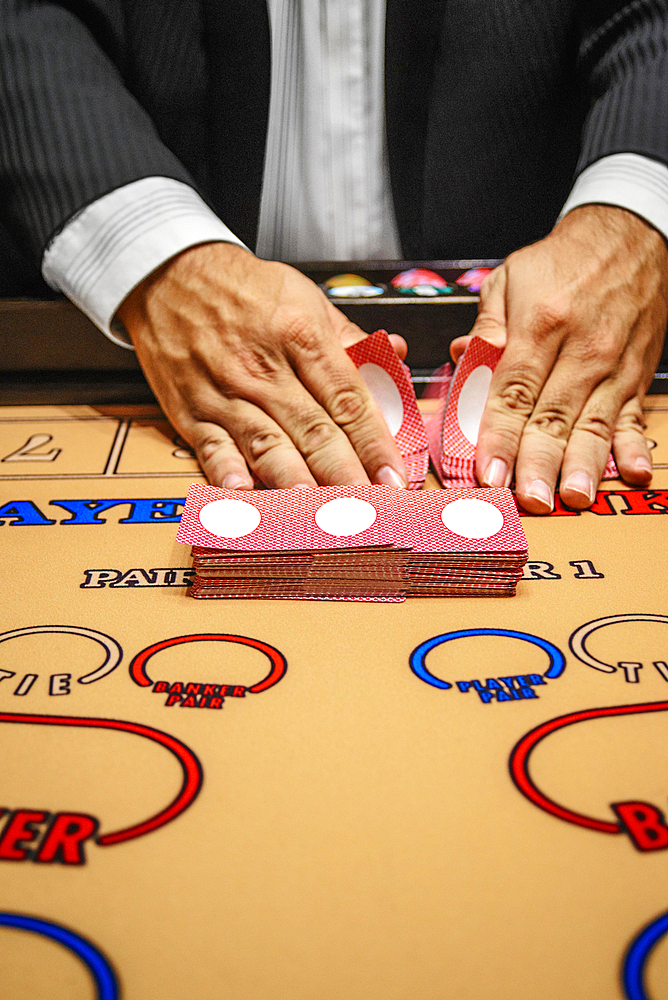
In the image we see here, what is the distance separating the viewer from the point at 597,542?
35.3 inches

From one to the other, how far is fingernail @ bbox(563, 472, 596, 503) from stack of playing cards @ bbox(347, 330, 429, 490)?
0.66ft

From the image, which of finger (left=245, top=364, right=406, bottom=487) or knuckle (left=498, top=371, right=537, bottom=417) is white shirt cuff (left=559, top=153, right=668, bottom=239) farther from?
finger (left=245, top=364, right=406, bottom=487)

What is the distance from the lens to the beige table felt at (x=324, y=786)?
16.6 inches

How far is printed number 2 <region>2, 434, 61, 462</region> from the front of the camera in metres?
1.15

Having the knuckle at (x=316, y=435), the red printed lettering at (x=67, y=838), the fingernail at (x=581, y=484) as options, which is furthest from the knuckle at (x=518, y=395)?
the red printed lettering at (x=67, y=838)

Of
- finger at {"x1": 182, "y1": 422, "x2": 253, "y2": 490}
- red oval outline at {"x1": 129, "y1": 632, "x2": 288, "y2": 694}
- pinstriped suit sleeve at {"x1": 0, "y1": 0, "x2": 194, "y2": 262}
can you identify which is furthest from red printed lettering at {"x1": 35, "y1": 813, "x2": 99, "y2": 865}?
pinstriped suit sleeve at {"x1": 0, "y1": 0, "x2": 194, "y2": 262}

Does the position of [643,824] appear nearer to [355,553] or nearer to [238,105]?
[355,553]

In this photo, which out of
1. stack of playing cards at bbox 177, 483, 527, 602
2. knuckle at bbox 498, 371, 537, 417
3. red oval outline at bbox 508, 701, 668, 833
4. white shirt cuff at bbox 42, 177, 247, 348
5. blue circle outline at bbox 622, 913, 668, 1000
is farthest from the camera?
white shirt cuff at bbox 42, 177, 247, 348

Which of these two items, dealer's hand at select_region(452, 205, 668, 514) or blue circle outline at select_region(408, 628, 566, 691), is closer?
blue circle outline at select_region(408, 628, 566, 691)

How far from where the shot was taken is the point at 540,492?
3.20 ft

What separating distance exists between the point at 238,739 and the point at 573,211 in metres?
1.11

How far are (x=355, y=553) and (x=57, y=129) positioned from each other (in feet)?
3.20

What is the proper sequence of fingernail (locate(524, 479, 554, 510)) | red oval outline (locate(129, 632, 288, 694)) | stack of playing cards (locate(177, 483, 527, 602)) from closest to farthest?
1. red oval outline (locate(129, 632, 288, 694))
2. stack of playing cards (locate(177, 483, 527, 602))
3. fingernail (locate(524, 479, 554, 510))

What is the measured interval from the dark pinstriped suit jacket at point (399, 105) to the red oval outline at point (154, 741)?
949mm
